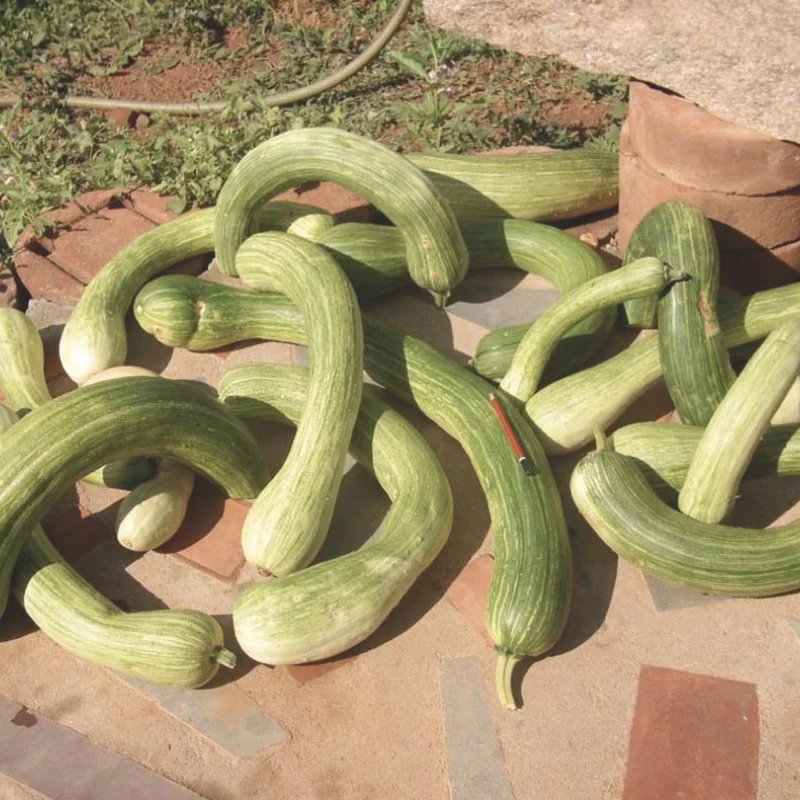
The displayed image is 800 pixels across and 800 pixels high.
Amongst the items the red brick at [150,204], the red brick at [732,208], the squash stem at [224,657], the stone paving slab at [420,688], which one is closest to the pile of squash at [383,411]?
the squash stem at [224,657]

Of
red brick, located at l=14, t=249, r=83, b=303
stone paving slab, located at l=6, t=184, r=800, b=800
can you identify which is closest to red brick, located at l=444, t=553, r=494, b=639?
stone paving slab, located at l=6, t=184, r=800, b=800

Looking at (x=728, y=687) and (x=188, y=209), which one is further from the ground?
(x=188, y=209)

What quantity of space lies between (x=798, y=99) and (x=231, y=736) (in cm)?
287

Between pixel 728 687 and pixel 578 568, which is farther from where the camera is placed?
pixel 578 568

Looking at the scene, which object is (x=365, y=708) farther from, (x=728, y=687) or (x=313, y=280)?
(x=313, y=280)

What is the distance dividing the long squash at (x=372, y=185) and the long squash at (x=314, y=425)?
13.5 inches

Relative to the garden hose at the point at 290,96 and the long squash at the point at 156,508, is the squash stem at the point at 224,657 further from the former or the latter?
the garden hose at the point at 290,96

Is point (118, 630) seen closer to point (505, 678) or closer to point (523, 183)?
point (505, 678)

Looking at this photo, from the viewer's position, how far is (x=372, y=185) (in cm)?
387

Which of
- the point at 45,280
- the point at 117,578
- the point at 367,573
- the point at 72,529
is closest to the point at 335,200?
the point at 45,280

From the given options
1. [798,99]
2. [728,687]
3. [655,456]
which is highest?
[798,99]

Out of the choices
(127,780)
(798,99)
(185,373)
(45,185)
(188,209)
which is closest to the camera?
(127,780)

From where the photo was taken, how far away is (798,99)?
358 centimetres

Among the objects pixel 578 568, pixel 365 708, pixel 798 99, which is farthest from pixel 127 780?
pixel 798 99
